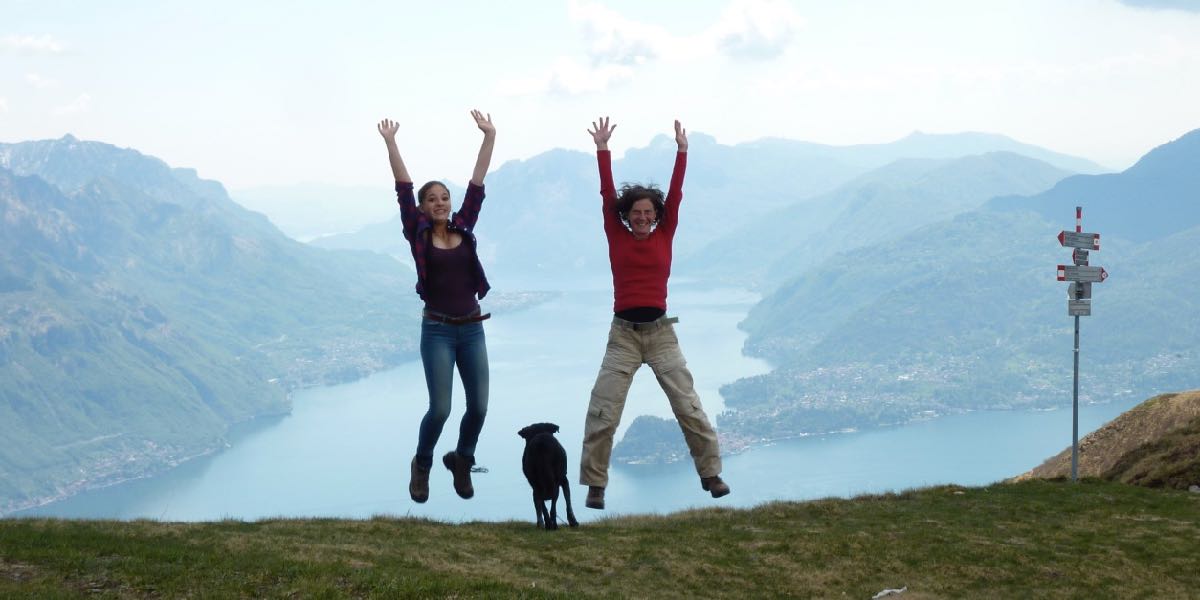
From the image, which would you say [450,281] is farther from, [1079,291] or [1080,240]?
[1079,291]

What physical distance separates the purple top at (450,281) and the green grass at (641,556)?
2.62 m

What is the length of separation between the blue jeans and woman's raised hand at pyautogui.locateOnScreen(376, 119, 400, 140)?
223 cm

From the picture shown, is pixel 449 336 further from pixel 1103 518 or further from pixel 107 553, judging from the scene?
pixel 1103 518

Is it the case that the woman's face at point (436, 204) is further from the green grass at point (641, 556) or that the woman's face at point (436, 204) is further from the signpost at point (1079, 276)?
the signpost at point (1079, 276)

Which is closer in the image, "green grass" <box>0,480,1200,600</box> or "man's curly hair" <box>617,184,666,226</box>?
"green grass" <box>0,480,1200,600</box>

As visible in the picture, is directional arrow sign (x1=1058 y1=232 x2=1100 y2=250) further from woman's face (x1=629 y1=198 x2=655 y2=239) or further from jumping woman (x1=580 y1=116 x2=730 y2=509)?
woman's face (x1=629 y1=198 x2=655 y2=239)

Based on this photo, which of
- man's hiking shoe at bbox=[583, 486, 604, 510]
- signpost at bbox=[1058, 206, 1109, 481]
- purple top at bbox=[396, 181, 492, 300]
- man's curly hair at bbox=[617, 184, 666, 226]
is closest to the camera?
purple top at bbox=[396, 181, 492, 300]

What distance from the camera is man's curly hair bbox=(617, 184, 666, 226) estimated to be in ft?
38.6

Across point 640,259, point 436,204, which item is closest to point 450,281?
point 436,204

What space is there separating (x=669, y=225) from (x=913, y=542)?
15.8 ft

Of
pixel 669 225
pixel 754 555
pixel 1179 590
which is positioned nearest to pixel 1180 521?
pixel 1179 590

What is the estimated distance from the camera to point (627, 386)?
12.0 meters

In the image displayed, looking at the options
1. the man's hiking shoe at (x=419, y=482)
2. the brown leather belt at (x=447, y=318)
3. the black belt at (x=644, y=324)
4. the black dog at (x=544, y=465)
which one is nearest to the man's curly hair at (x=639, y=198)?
the black belt at (x=644, y=324)

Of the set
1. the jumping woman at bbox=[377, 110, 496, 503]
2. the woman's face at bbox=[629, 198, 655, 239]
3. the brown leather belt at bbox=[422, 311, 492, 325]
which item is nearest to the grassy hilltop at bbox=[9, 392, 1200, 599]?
the jumping woman at bbox=[377, 110, 496, 503]
